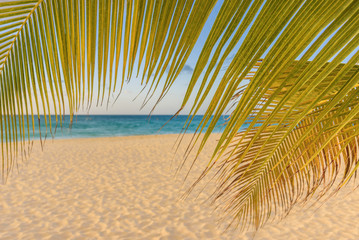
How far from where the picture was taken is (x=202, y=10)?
1.59 feet

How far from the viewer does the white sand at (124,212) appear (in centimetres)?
393

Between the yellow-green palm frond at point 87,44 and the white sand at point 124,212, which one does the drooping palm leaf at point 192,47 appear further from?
the white sand at point 124,212

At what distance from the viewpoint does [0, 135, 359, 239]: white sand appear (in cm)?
393

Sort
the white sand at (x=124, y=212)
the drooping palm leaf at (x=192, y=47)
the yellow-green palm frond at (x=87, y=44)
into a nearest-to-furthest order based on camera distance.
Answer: the drooping palm leaf at (x=192, y=47) < the yellow-green palm frond at (x=87, y=44) < the white sand at (x=124, y=212)

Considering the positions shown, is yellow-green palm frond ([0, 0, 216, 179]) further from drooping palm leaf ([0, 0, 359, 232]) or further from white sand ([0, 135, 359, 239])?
white sand ([0, 135, 359, 239])

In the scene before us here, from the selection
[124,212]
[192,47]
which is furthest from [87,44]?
[124,212]

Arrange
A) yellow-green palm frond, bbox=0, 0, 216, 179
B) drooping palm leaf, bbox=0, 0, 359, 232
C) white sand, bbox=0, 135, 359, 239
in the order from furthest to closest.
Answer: white sand, bbox=0, 135, 359, 239, yellow-green palm frond, bbox=0, 0, 216, 179, drooping palm leaf, bbox=0, 0, 359, 232

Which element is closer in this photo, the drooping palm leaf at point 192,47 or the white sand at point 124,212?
the drooping palm leaf at point 192,47

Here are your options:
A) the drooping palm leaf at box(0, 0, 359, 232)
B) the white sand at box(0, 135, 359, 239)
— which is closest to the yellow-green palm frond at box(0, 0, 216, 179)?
the drooping palm leaf at box(0, 0, 359, 232)

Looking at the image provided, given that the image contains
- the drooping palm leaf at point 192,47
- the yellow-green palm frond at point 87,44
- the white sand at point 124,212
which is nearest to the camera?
the drooping palm leaf at point 192,47

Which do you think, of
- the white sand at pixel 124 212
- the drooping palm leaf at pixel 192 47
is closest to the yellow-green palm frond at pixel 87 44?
the drooping palm leaf at pixel 192 47

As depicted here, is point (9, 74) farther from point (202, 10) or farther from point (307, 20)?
point (307, 20)

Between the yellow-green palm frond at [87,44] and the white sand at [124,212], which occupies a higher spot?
the yellow-green palm frond at [87,44]

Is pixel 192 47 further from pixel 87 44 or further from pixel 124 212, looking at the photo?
pixel 124 212
